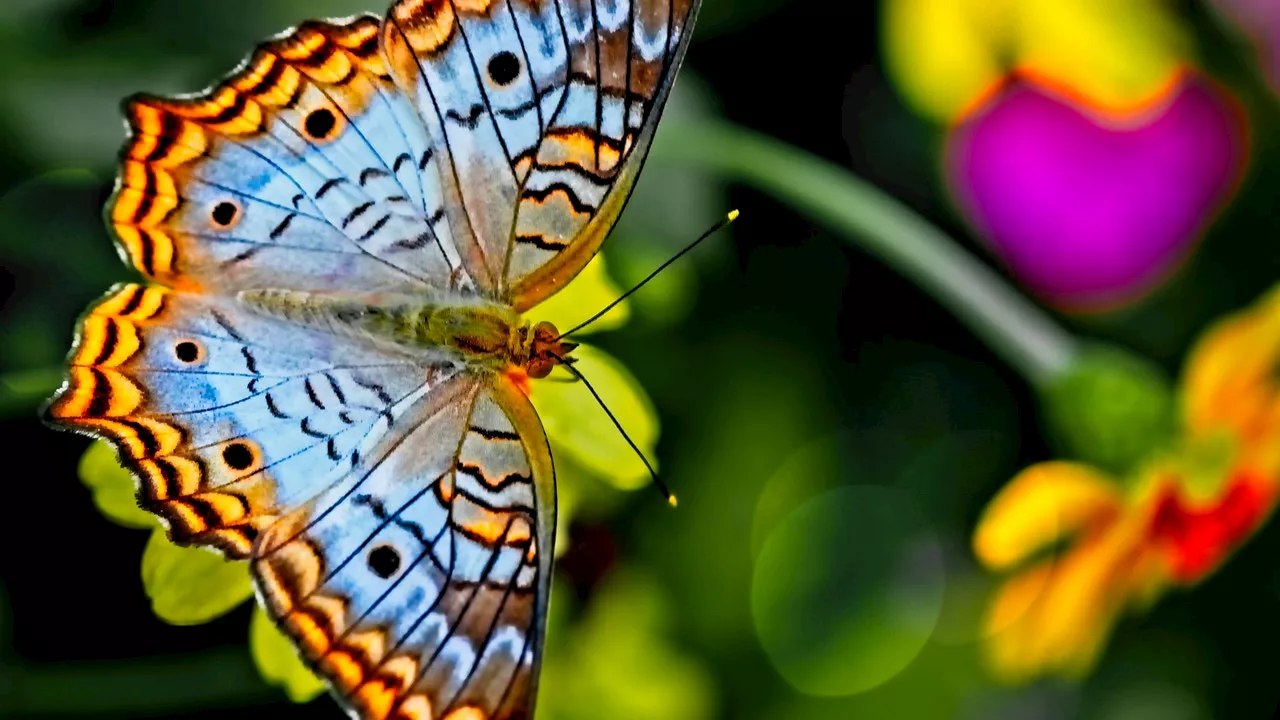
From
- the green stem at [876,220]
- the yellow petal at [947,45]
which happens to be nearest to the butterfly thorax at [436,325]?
the green stem at [876,220]

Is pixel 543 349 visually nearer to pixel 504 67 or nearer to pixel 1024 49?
pixel 504 67

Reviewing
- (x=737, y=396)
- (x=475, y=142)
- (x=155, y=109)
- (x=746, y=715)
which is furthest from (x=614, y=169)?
(x=746, y=715)

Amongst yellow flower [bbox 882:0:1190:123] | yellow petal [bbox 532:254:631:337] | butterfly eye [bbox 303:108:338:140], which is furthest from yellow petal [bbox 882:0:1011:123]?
butterfly eye [bbox 303:108:338:140]

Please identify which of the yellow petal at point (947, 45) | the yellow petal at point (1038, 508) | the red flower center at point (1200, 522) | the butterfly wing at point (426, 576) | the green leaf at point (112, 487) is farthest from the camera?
the yellow petal at point (947, 45)

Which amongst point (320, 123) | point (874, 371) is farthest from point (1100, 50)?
point (320, 123)

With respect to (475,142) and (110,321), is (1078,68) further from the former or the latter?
(110,321)

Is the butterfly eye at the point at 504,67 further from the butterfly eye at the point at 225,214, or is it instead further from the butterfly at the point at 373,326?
the butterfly eye at the point at 225,214
